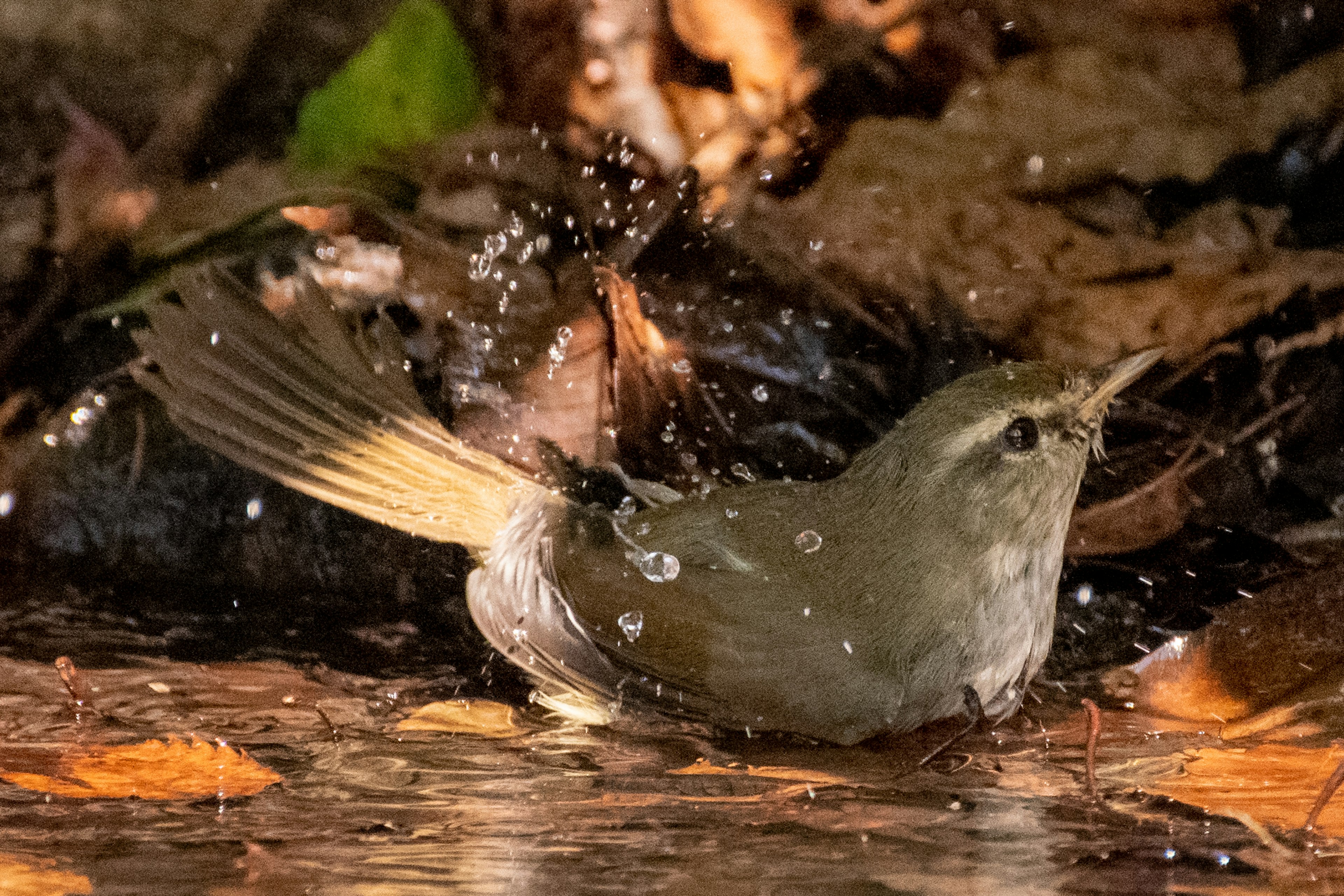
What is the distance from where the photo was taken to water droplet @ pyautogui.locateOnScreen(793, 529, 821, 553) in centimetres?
330

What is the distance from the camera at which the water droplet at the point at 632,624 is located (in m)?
3.24

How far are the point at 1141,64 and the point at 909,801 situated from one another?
284 cm

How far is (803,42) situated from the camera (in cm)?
465

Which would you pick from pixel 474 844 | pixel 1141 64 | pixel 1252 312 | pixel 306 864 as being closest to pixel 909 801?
pixel 474 844

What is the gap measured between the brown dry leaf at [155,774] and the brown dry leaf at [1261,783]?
1863 mm

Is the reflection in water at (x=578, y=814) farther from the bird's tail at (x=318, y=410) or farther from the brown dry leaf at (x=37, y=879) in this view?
the bird's tail at (x=318, y=410)

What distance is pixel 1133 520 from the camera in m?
3.97

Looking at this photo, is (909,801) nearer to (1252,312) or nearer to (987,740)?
(987,740)

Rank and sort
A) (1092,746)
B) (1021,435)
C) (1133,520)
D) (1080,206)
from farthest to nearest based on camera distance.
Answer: (1080,206), (1133,520), (1021,435), (1092,746)

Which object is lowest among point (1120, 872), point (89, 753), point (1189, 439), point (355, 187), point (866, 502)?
point (1120, 872)

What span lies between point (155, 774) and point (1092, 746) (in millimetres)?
1986

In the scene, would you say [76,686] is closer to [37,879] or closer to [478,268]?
[37,879]

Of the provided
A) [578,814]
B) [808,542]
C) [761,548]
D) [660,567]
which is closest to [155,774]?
[578,814]

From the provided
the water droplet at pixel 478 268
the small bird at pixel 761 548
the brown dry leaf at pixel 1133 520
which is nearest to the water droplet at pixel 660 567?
the small bird at pixel 761 548
